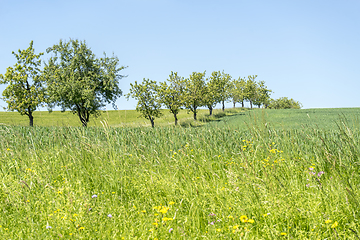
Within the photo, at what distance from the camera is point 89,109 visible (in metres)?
29.6

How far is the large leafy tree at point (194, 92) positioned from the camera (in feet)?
109

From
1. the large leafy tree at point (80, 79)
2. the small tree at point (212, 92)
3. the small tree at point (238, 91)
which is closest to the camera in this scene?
the large leafy tree at point (80, 79)

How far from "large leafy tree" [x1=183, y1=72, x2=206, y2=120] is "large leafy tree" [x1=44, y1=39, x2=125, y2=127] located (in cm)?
934

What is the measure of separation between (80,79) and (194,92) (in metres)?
15.9

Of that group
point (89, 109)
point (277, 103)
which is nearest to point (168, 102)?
point (89, 109)

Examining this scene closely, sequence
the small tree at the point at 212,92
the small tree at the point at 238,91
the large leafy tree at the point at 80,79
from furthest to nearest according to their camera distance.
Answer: the small tree at the point at 238,91 → the small tree at the point at 212,92 → the large leafy tree at the point at 80,79

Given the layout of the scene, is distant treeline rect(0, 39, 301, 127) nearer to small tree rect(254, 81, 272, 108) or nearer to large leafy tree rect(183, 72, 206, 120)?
large leafy tree rect(183, 72, 206, 120)

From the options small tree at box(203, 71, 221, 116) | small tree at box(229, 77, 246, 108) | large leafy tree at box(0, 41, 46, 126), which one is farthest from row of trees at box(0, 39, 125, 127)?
small tree at box(229, 77, 246, 108)

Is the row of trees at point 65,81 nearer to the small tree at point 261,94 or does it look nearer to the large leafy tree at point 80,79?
the large leafy tree at point 80,79

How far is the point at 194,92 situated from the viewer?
1399 inches

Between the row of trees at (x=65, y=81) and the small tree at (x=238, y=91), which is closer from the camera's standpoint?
the row of trees at (x=65, y=81)

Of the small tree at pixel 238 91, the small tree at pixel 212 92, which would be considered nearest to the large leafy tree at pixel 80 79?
the small tree at pixel 212 92

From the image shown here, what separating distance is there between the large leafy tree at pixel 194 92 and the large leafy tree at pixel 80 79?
9.34 metres

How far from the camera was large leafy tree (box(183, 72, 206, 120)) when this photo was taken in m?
33.2
